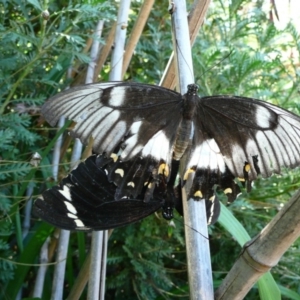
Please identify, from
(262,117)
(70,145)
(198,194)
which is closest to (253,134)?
(262,117)

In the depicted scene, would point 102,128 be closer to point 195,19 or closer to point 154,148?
point 154,148

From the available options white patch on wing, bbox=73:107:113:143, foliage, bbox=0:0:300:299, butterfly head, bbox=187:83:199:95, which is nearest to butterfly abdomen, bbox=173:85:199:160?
butterfly head, bbox=187:83:199:95

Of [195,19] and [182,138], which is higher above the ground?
[195,19]

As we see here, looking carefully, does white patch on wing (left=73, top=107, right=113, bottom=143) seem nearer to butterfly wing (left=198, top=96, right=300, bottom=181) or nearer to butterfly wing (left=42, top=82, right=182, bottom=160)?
butterfly wing (left=42, top=82, right=182, bottom=160)

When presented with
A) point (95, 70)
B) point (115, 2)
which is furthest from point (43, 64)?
point (115, 2)

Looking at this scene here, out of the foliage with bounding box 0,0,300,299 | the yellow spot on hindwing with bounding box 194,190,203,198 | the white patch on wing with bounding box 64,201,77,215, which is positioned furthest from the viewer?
the foliage with bounding box 0,0,300,299

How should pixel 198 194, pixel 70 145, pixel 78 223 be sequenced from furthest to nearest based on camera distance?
1. pixel 70 145
2. pixel 78 223
3. pixel 198 194

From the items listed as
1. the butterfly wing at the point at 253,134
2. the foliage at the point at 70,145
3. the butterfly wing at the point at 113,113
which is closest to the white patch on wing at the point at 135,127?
the butterfly wing at the point at 113,113

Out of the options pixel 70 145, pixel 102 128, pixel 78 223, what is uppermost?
pixel 70 145
